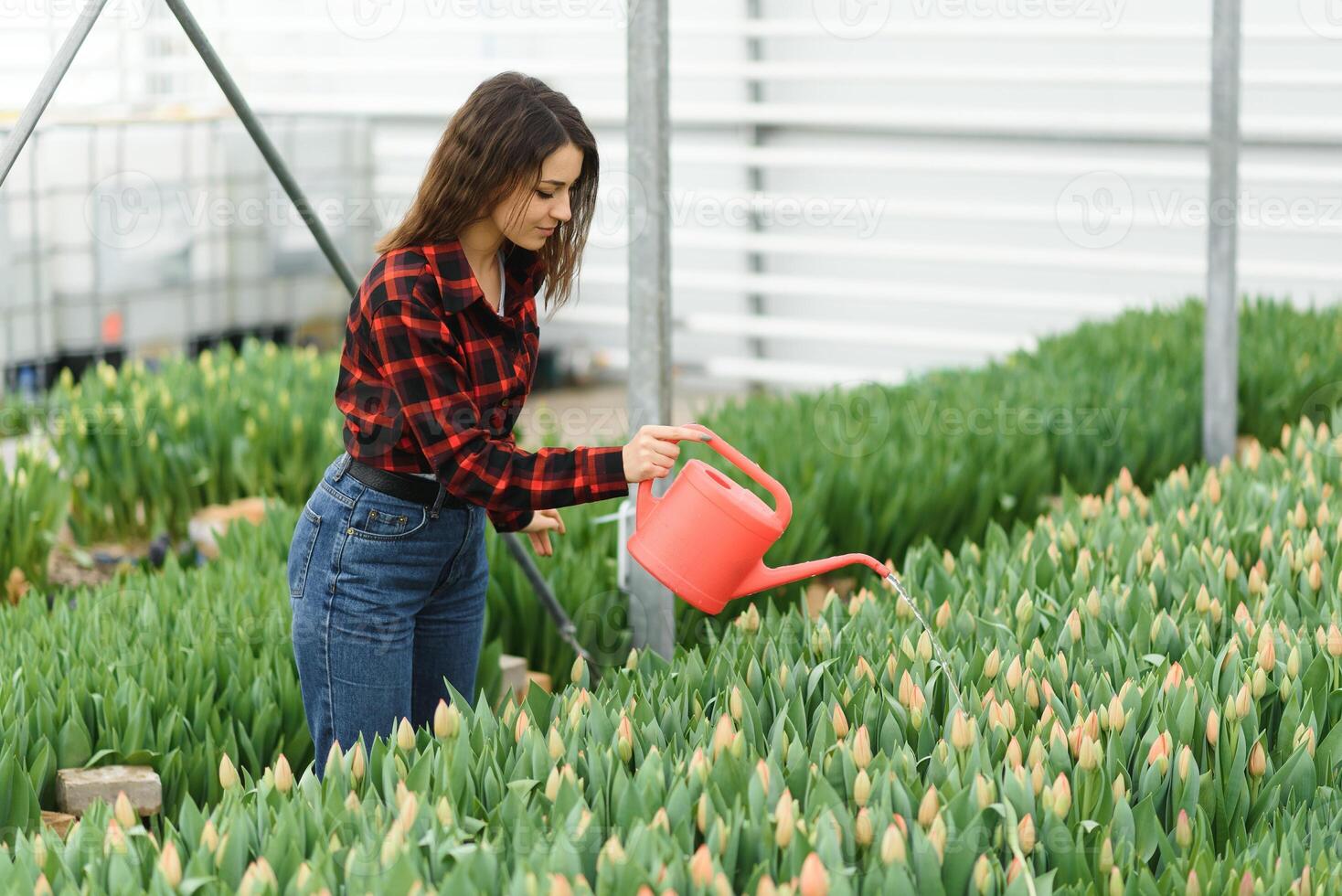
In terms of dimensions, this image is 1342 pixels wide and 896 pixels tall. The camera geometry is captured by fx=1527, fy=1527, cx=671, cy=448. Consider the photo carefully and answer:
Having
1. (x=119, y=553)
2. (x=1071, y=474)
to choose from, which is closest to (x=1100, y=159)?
(x=1071, y=474)

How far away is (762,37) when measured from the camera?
A: 848 cm

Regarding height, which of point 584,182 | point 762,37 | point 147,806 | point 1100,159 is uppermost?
point 762,37

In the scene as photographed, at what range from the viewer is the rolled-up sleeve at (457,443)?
82.3 inches

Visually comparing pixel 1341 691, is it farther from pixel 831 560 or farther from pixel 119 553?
pixel 119 553

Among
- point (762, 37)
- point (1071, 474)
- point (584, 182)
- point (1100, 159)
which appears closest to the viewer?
point (584, 182)

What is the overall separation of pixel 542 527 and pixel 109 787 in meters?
0.78

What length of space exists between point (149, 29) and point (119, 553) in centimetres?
650

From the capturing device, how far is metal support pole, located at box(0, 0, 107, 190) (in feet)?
7.23
